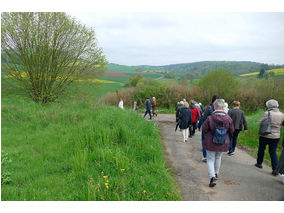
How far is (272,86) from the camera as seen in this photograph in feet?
66.9

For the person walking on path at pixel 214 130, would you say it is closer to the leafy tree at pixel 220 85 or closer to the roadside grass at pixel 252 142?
the roadside grass at pixel 252 142

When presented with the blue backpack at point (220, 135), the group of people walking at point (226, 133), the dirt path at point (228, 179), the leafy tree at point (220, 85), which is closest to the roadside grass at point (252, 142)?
the dirt path at point (228, 179)

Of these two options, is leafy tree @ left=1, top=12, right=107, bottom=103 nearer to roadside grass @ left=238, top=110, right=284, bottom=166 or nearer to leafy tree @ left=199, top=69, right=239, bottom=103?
roadside grass @ left=238, top=110, right=284, bottom=166

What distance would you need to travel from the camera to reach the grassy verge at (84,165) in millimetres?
3225

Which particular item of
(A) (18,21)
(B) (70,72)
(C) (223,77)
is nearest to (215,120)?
(B) (70,72)

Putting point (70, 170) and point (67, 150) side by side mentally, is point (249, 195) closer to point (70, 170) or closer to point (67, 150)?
point (70, 170)

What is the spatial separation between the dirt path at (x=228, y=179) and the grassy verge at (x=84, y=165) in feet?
1.48

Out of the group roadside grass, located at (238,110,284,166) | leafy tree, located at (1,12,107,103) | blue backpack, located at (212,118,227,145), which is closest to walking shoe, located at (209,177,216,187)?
blue backpack, located at (212,118,227,145)

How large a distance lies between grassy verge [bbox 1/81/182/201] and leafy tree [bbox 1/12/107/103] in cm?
535

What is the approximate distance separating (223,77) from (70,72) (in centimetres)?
2051

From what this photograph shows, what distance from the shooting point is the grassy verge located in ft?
10.6

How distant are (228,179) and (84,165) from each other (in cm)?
341

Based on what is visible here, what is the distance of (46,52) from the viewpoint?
11.0m

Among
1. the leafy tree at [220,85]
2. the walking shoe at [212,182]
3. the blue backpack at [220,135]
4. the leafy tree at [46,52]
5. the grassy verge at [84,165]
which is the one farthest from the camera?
the leafy tree at [220,85]
